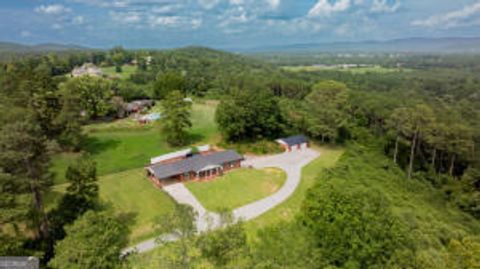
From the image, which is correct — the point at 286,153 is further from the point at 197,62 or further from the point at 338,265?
the point at 197,62

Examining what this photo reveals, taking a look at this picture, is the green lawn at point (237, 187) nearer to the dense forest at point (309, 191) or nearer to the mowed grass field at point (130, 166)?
the mowed grass field at point (130, 166)

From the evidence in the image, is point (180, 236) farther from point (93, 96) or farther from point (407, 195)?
point (93, 96)

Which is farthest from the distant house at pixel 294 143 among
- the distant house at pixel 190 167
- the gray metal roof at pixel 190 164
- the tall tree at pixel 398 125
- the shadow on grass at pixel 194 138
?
the shadow on grass at pixel 194 138

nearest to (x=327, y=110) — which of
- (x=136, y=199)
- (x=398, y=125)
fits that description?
(x=398, y=125)

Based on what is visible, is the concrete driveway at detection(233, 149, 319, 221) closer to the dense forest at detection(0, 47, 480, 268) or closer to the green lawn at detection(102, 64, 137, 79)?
the dense forest at detection(0, 47, 480, 268)

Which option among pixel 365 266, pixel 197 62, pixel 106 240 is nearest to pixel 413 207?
pixel 365 266

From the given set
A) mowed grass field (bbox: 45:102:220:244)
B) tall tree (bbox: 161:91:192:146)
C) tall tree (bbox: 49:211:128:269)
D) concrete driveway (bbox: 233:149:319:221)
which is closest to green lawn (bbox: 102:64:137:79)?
mowed grass field (bbox: 45:102:220:244)
